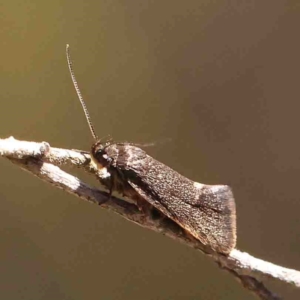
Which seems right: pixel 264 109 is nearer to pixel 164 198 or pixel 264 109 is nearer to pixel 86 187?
pixel 164 198

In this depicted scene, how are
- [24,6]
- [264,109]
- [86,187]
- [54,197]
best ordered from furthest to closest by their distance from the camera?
[54,197], [264,109], [24,6], [86,187]

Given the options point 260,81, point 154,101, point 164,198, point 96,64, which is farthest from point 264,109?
point 164,198

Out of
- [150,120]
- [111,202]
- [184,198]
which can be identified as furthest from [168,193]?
[150,120]

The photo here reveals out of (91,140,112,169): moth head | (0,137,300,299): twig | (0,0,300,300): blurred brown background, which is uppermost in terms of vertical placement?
(0,0,300,300): blurred brown background

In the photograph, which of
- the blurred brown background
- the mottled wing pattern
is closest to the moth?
the mottled wing pattern

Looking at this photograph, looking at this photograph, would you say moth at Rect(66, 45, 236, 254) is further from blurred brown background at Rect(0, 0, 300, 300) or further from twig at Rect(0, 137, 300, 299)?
blurred brown background at Rect(0, 0, 300, 300)

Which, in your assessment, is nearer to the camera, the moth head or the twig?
the twig
